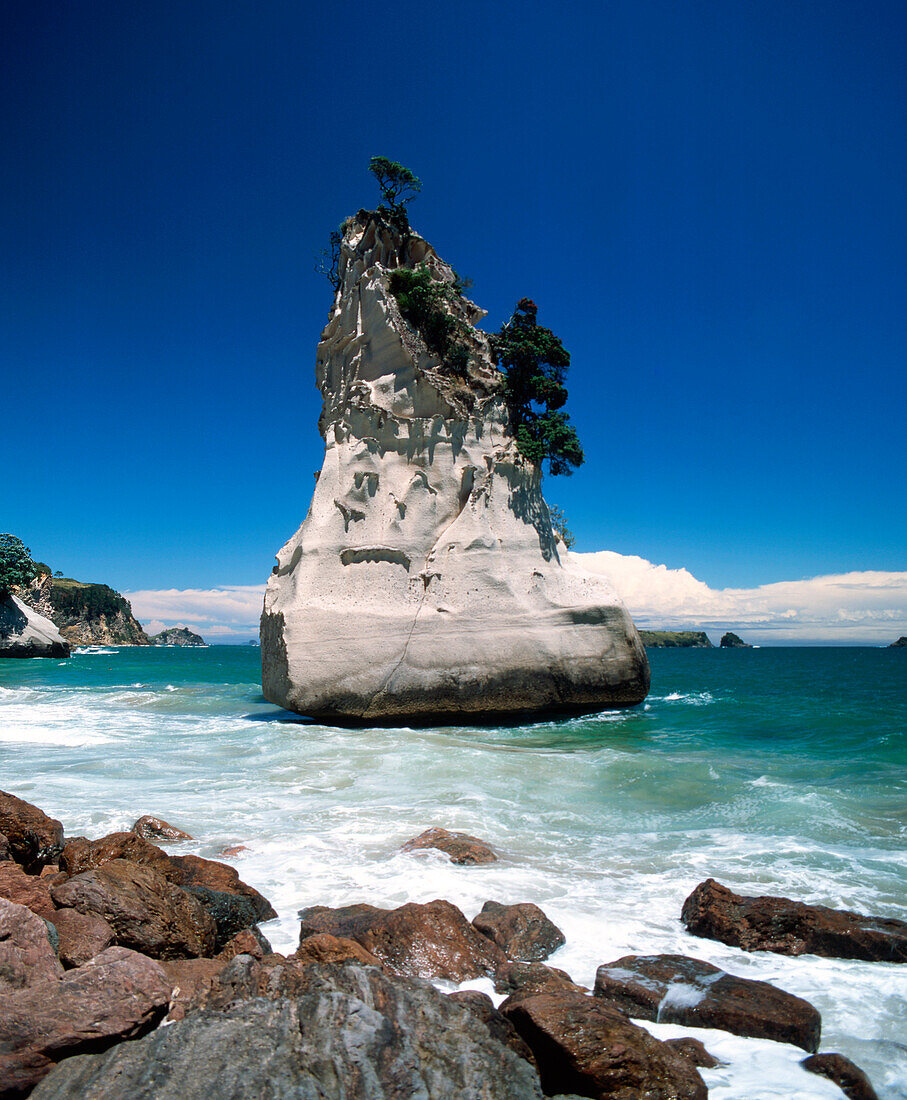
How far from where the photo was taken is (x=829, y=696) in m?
27.4

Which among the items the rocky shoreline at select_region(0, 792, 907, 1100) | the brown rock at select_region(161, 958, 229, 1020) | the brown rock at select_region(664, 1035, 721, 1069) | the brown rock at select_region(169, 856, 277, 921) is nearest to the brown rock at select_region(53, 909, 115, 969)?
the rocky shoreline at select_region(0, 792, 907, 1100)

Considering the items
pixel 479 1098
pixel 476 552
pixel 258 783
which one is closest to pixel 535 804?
pixel 258 783

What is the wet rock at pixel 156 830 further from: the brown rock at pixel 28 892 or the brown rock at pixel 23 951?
the brown rock at pixel 23 951

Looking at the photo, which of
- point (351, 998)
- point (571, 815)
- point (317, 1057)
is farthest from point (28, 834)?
point (571, 815)

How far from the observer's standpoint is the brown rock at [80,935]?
152 inches

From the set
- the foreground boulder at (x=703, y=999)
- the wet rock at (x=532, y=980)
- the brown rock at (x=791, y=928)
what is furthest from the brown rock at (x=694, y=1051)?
the brown rock at (x=791, y=928)

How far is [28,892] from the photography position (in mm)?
4449

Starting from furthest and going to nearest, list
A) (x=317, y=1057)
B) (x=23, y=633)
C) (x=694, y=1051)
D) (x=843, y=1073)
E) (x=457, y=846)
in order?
(x=23, y=633) → (x=457, y=846) → (x=694, y=1051) → (x=843, y=1073) → (x=317, y=1057)

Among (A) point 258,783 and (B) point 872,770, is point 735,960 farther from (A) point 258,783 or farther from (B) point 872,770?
(B) point 872,770

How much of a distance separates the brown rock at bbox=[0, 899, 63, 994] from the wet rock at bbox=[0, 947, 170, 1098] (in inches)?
10.1

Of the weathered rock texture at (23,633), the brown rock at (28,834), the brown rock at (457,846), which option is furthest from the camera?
the weathered rock texture at (23,633)

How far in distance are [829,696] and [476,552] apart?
62.9 feet

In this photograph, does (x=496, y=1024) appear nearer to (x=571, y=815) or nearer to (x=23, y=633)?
(x=571, y=815)

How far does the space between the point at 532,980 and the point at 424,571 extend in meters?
12.9
